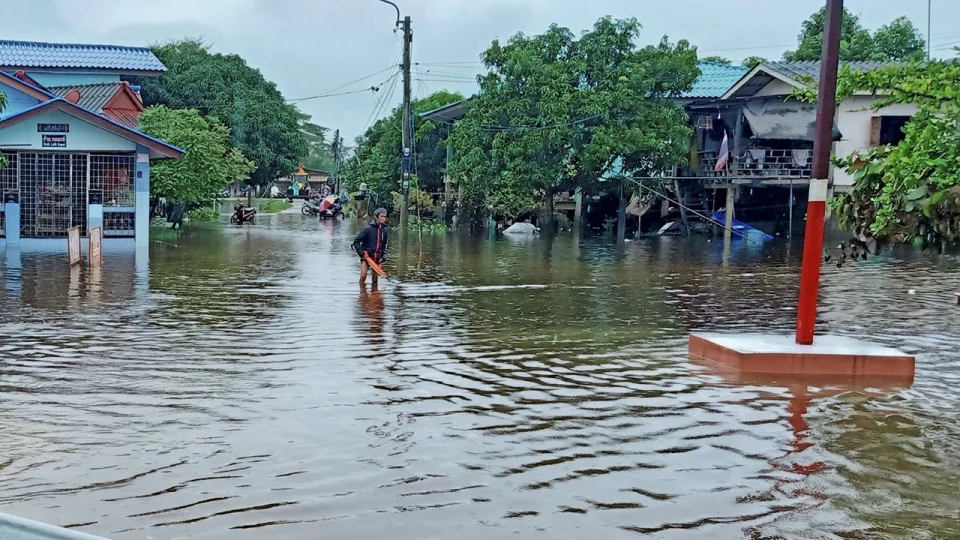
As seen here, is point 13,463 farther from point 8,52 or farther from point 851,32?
point 851,32

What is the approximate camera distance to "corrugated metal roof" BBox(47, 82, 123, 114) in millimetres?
39156

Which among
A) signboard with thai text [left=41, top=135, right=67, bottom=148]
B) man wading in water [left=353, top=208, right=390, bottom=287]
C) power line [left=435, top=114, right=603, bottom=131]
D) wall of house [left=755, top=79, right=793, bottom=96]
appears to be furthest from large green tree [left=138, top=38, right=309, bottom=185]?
man wading in water [left=353, top=208, right=390, bottom=287]

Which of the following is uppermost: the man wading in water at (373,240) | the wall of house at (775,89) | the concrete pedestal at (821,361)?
the wall of house at (775,89)

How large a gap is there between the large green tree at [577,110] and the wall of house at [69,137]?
15357mm

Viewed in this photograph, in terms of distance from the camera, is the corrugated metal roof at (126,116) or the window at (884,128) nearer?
the window at (884,128)

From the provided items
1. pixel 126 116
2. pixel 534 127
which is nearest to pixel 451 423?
pixel 534 127

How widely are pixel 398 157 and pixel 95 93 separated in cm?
1721

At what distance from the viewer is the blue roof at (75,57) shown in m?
43.9

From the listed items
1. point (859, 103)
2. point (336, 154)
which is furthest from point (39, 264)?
point (336, 154)

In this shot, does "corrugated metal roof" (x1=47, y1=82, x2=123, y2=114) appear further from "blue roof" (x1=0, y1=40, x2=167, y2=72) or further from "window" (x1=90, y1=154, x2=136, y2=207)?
"window" (x1=90, y1=154, x2=136, y2=207)

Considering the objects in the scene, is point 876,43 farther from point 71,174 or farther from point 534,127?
point 71,174

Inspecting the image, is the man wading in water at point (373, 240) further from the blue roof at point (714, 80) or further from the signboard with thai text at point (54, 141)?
the blue roof at point (714, 80)

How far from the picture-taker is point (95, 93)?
4097 centimetres

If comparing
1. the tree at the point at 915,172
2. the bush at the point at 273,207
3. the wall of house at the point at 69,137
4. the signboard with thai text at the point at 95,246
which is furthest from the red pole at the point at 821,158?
the bush at the point at 273,207
